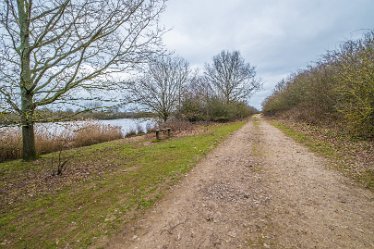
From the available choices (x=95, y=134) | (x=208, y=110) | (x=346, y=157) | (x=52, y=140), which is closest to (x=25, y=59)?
(x=52, y=140)

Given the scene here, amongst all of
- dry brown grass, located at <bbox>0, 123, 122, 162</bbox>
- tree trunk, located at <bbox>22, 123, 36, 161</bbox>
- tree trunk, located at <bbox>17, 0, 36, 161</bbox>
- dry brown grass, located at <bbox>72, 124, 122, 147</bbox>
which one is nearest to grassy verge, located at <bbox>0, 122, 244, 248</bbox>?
tree trunk, located at <bbox>22, 123, 36, 161</bbox>

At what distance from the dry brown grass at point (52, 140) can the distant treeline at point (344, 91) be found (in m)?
10.7

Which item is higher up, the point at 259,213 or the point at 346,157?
the point at 346,157

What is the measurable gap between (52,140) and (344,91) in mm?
14408

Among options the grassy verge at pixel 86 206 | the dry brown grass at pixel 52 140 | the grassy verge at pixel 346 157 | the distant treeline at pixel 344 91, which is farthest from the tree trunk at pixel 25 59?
the distant treeline at pixel 344 91

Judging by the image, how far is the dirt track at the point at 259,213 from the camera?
126 inches

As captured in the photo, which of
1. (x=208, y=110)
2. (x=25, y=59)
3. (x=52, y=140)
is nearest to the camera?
(x=25, y=59)

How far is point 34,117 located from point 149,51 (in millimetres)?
5037

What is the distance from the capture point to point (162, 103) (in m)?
23.0

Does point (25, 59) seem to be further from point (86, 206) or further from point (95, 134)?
point (95, 134)

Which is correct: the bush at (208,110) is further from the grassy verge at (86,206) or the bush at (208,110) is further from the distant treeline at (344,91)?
the grassy verge at (86,206)

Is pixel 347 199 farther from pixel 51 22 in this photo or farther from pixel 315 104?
pixel 315 104

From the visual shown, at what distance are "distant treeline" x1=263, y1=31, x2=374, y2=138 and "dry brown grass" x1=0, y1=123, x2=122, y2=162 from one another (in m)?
10.7

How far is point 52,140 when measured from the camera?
11664 mm
